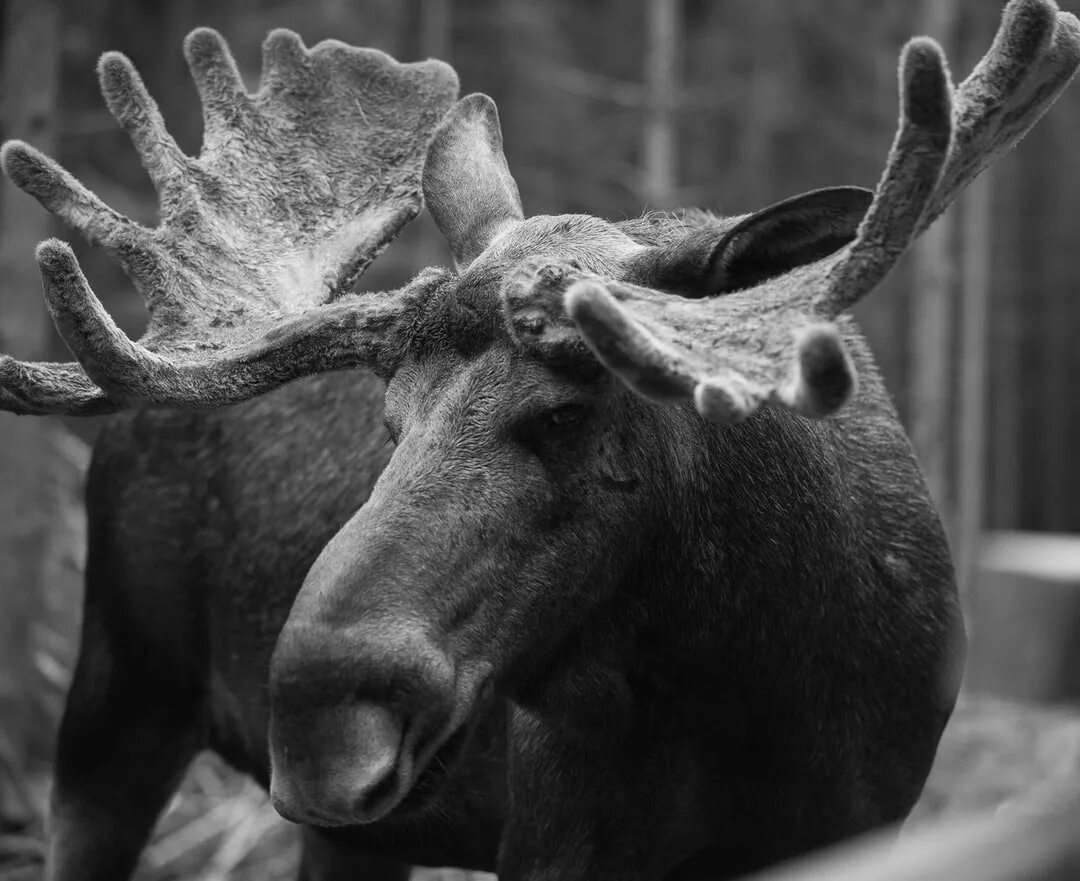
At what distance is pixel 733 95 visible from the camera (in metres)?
15.9

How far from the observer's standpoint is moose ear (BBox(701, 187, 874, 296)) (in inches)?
105

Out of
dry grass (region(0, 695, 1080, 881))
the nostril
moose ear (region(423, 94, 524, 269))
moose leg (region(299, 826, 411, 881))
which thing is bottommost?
dry grass (region(0, 695, 1080, 881))

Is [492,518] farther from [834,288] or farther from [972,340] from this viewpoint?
[972,340]

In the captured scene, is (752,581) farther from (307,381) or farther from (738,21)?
(738,21)

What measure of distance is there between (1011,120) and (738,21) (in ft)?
51.8

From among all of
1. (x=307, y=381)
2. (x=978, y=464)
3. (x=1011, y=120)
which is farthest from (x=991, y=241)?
(x=1011, y=120)

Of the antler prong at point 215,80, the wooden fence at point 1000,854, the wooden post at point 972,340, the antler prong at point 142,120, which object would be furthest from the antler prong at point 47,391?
the wooden post at point 972,340

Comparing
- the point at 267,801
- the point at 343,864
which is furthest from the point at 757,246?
the point at 267,801

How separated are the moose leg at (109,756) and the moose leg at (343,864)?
1.77 feet

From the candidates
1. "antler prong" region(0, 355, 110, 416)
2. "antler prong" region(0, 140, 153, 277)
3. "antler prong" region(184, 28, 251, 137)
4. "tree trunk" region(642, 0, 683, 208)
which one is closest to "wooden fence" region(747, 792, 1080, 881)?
"antler prong" region(0, 355, 110, 416)

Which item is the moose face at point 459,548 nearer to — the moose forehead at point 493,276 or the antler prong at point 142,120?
the moose forehead at point 493,276

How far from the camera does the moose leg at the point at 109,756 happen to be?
443 centimetres

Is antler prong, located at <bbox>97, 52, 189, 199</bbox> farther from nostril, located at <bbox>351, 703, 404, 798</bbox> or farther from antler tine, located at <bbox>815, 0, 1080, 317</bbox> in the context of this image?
antler tine, located at <bbox>815, 0, 1080, 317</bbox>

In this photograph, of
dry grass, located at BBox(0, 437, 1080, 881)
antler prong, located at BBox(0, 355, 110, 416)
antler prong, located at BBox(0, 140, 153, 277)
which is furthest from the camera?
dry grass, located at BBox(0, 437, 1080, 881)
